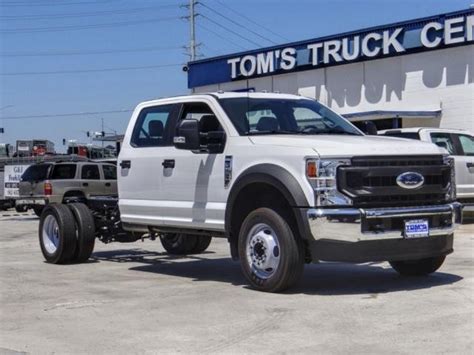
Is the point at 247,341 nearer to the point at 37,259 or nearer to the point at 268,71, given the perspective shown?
the point at 37,259

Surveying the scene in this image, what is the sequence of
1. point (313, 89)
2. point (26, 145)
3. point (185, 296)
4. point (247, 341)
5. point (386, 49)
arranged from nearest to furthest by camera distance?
point (247, 341) < point (185, 296) < point (386, 49) < point (313, 89) < point (26, 145)

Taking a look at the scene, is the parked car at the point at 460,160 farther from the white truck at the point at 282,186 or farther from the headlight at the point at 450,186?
the headlight at the point at 450,186

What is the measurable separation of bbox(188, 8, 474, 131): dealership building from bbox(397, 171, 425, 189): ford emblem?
1559 centimetres

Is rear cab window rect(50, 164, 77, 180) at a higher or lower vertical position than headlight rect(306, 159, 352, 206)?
lower

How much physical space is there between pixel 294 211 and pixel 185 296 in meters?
→ 1.58

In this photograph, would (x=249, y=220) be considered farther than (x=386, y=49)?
No

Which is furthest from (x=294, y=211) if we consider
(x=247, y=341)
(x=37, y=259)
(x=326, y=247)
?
(x=37, y=259)

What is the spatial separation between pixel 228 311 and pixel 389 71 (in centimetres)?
1909

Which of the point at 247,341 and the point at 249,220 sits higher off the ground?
the point at 249,220

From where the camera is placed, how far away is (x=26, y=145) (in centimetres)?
5553

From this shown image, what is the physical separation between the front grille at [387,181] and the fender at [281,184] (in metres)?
0.45

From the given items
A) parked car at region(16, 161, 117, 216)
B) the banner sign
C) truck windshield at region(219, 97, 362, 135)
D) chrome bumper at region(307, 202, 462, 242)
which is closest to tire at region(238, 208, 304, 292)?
chrome bumper at region(307, 202, 462, 242)

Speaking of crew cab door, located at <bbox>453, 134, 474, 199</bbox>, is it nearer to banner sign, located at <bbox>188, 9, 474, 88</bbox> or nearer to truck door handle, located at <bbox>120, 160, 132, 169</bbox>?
banner sign, located at <bbox>188, 9, 474, 88</bbox>

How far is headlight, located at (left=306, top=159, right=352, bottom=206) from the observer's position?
7.19m
